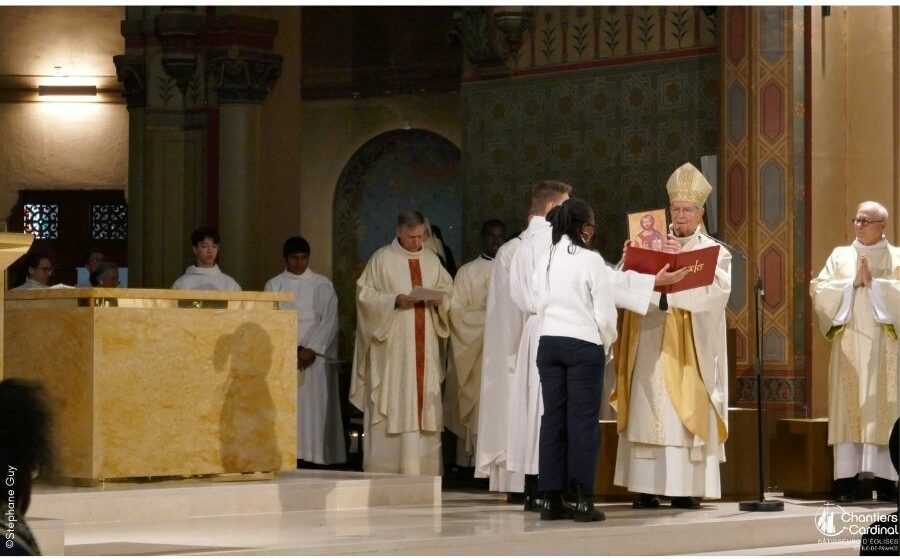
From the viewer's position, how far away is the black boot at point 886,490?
1041 cm

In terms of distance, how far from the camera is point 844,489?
1045 centimetres

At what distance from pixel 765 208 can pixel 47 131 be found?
8520 mm

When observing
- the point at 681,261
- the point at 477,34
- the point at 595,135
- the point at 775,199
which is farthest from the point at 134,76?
the point at 681,261

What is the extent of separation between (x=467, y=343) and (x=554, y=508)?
2828mm

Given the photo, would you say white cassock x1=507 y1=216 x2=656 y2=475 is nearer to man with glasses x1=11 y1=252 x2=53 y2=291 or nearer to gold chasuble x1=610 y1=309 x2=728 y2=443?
gold chasuble x1=610 y1=309 x2=728 y2=443

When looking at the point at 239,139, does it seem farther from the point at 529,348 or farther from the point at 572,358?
the point at 572,358

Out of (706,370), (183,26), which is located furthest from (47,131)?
(706,370)

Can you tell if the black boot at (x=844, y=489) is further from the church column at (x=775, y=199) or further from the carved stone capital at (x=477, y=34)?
the carved stone capital at (x=477, y=34)

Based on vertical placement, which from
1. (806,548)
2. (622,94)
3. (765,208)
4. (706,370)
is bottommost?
(806,548)

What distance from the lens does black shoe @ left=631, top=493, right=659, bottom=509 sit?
9.70 meters

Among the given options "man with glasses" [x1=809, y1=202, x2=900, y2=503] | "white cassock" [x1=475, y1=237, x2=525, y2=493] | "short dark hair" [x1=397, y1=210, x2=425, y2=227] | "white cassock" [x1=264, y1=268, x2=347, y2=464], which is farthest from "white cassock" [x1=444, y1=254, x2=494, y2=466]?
"man with glasses" [x1=809, y1=202, x2=900, y2=503]

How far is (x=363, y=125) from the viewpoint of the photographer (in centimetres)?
1712

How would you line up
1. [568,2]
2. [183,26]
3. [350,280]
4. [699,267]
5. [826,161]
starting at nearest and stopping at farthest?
[699,267] → [826,161] → [568,2] → [183,26] → [350,280]

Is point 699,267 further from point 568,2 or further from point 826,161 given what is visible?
point 568,2
